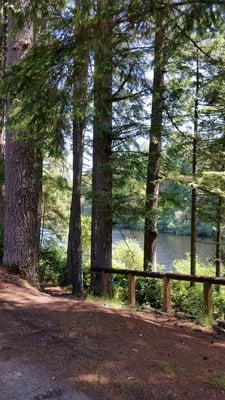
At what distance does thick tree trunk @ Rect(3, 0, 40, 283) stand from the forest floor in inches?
78.2

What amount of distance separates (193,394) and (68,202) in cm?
1297

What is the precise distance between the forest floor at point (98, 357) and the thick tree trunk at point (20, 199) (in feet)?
6.52

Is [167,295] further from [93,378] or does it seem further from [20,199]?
[93,378]

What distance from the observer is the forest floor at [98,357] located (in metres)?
3.16

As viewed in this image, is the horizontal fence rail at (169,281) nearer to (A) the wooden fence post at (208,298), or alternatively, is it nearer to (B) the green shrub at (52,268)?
(A) the wooden fence post at (208,298)

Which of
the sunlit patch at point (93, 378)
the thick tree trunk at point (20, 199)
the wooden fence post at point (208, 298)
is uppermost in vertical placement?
the thick tree trunk at point (20, 199)

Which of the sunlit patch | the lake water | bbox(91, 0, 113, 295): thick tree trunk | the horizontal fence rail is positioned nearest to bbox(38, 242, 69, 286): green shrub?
bbox(91, 0, 113, 295): thick tree trunk

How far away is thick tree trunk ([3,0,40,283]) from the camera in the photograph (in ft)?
24.7

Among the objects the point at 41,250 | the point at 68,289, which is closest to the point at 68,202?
the point at 41,250

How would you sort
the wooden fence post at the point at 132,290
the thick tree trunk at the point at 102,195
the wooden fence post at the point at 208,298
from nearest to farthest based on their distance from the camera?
the wooden fence post at the point at 208,298, the wooden fence post at the point at 132,290, the thick tree trunk at the point at 102,195

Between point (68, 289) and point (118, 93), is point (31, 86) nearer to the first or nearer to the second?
point (118, 93)

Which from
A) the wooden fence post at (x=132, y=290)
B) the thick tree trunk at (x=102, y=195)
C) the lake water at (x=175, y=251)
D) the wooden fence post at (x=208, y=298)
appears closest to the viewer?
the wooden fence post at (x=208, y=298)

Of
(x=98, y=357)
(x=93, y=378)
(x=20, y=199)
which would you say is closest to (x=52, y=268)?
(x=20, y=199)

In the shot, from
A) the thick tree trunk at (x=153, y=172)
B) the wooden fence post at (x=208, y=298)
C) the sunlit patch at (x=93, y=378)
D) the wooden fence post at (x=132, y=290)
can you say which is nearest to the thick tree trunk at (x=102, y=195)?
the thick tree trunk at (x=153, y=172)
